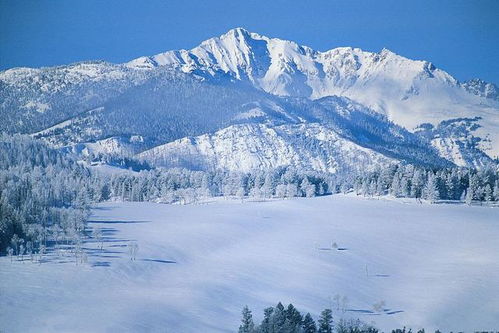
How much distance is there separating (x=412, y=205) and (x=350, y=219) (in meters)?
31.6

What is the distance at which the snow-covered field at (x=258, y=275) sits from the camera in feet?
290

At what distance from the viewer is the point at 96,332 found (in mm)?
77500

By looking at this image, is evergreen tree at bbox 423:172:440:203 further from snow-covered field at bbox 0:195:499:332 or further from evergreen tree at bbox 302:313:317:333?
evergreen tree at bbox 302:313:317:333

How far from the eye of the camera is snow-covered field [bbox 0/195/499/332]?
88312mm

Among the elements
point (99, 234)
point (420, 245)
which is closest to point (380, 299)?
point (420, 245)

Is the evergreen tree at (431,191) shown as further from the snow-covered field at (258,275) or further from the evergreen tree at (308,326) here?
the evergreen tree at (308,326)

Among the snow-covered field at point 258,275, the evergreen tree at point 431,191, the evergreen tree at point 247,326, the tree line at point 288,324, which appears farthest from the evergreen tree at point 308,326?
the evergreen tree at point 431,191

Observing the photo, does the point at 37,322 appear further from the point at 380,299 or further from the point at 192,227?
the point at 192,227

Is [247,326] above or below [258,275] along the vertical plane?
below

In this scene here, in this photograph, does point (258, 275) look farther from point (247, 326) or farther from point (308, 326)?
point (308, 326)

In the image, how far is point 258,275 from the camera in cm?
11275

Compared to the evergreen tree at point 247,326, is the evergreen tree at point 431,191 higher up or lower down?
higher up

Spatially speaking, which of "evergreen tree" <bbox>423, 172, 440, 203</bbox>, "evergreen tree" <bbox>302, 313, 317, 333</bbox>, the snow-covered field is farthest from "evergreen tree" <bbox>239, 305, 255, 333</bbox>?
"evergreen tree" <bbox>423, 172, 440, 203</bbox>

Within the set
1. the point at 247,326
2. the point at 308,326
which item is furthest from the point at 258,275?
the point at 308,326
